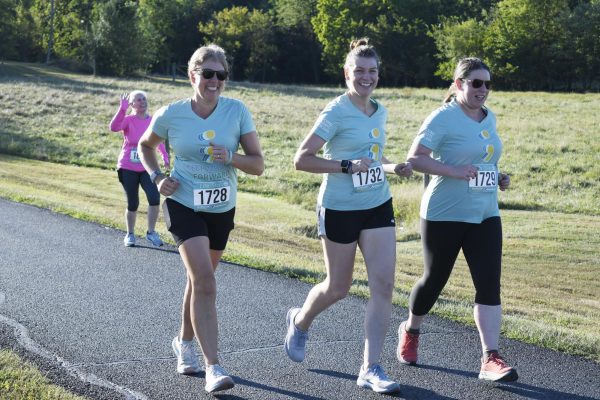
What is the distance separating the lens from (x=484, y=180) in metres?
5.84

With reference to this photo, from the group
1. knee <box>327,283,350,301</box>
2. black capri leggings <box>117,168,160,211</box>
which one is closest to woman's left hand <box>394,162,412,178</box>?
knee <box>327,283,350,301</box>

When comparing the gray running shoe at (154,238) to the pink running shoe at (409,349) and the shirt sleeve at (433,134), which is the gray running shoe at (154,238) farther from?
the shirt sleeve at (433,134)

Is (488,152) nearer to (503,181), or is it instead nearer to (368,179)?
(503,181)

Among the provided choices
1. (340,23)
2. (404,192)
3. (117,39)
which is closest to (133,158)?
(404,192)

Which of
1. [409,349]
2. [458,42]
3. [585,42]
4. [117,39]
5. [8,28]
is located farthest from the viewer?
[117,39]

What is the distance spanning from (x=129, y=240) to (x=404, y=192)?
36.1ft

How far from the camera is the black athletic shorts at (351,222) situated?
223 inches

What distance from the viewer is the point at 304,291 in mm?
8641

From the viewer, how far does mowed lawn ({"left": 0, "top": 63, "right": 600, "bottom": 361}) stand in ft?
34.2

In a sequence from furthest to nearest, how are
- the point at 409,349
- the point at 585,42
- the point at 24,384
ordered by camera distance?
the point at 585,42 → the point at 409,349 → the point at 24,384

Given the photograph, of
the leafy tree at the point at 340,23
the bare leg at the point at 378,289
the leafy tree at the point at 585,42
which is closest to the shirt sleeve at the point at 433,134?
the bare leg at the point at 378,289

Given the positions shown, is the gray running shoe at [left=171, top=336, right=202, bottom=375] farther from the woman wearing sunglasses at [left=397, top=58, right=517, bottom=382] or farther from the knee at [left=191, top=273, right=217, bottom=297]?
the woman wearing sunglasses at [left=397, top=58, right=517, bottom=382]

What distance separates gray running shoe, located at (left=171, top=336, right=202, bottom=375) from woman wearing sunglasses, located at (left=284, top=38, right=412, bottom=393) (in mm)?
1022

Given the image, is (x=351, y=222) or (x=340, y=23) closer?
(x=351, y=222)
